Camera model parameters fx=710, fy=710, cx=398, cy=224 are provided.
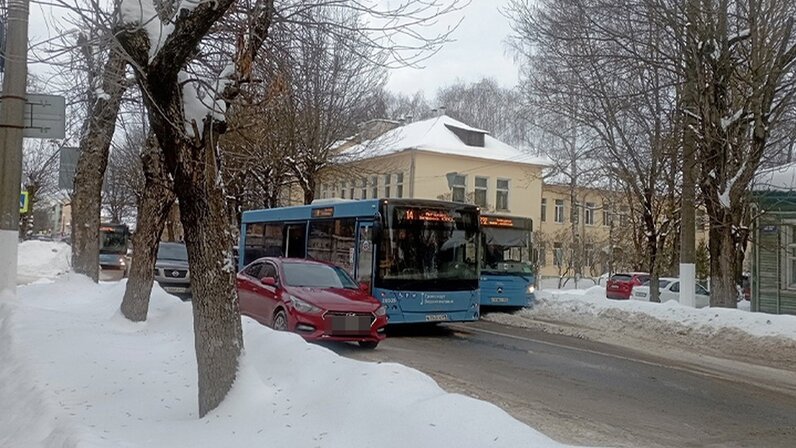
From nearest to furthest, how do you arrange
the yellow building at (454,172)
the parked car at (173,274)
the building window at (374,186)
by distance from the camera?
the parked car at (173,274)
the yellow building at (454,172)
the building window at (374,186)

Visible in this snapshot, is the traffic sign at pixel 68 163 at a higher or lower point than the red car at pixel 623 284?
higher

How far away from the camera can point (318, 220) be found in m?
17.1

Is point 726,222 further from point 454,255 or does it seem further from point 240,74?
point 240,74

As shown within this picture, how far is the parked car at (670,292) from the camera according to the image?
28.4 meters

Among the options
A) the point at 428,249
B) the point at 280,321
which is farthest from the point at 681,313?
the point at 280,321

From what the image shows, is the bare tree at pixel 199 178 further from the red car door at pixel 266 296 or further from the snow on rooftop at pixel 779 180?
the snow on rooftop at pixel 779 180

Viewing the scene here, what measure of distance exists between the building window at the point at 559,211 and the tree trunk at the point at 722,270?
113 ft

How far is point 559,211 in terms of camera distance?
52.4 m

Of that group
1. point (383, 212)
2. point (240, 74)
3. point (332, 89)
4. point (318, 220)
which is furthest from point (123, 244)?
point (240, 74)

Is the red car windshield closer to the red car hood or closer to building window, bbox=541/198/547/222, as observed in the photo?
the red car hood

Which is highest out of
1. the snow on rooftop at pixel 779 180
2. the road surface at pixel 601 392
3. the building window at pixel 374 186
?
the building window at pixel 374 186

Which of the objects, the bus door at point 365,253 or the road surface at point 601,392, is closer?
the road surface at point 601,392

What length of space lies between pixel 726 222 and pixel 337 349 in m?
10.3

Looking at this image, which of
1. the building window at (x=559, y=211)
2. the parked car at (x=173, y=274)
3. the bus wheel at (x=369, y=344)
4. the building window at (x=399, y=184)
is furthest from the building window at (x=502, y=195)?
the bus wheel at (x=369, y=344)
